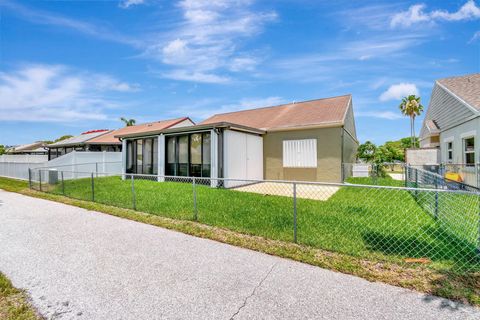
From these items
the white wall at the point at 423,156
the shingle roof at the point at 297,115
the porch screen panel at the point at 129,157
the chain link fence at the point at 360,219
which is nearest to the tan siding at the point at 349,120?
the shingle roof at the point at 297,115

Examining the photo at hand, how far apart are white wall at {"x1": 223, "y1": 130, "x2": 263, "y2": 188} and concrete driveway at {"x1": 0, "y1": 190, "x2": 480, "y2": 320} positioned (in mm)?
6931

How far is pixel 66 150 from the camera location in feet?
89.4

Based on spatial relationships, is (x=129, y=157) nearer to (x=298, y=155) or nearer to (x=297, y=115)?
(x=298, y=155)

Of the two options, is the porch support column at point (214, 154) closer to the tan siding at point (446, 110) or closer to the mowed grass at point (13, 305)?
the mowed grass at point (13, 305)

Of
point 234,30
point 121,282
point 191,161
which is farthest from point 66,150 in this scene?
point 121,282

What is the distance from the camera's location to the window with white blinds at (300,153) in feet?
41.9

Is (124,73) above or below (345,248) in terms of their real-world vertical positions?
above

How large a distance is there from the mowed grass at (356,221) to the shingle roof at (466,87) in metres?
6.58

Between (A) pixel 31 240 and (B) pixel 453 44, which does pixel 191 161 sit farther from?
(B) pixel 453 44

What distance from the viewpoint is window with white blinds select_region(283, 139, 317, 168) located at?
12.8 metres

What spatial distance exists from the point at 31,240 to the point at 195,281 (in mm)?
3893

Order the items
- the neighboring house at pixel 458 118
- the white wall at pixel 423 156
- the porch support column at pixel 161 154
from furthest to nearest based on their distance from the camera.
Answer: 1. the white wall at pixel 423 156
2. the porch support column at pixel 161 154
3. the neighboring house at pixel 458 118

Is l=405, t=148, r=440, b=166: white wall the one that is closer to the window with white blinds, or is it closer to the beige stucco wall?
the beige stucco wall

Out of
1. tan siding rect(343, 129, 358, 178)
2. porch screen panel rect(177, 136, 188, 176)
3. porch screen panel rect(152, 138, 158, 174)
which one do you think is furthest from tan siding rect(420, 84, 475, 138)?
porch screen panel rect(152, 138, 158, 174)
